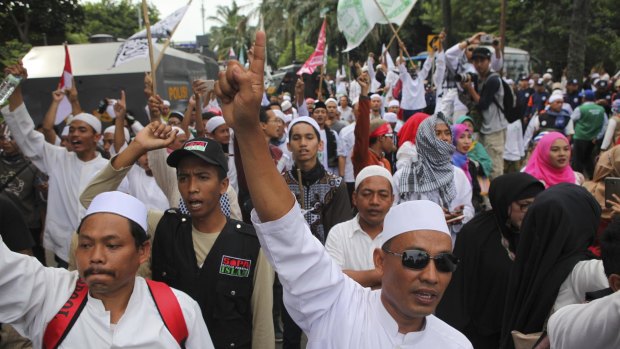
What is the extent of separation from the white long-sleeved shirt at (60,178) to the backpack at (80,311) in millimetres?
2541

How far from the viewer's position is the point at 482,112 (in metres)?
8.16

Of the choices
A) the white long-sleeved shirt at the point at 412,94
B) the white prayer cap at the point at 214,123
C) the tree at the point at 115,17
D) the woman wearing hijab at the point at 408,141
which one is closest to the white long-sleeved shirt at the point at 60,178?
the white prayer cap at the point at 214,123

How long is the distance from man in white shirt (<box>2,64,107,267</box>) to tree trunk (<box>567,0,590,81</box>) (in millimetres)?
19398

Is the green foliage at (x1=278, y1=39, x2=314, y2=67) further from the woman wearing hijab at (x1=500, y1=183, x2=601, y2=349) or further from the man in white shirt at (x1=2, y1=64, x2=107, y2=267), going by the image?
the woman wearing hijab at (x1=500, y1=183, x2=601, y2=349)

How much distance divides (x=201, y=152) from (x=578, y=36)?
2060cm

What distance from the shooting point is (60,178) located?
4.89 meters

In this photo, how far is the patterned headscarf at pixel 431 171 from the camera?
4652mm

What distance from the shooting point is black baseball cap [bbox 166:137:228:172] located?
307 cm

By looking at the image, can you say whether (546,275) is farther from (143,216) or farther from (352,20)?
(352,20)

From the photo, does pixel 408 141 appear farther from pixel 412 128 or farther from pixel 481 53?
pixel 481 53

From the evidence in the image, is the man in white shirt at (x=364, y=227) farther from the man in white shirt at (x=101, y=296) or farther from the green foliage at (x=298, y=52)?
the green foliage at (x=298, y=52)

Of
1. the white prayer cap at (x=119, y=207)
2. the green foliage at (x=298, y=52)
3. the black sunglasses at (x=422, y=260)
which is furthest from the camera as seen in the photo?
the green foliage at (x=298, y=52)

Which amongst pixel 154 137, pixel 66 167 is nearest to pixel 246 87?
pixel 154 137

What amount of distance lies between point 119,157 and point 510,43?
139 ft
